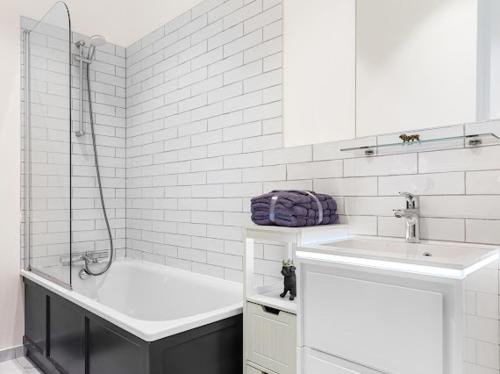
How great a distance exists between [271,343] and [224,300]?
0.73 m

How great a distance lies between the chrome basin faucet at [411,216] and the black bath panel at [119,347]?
0.99m

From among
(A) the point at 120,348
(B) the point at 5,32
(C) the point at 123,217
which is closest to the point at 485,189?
(A) the point at 120,348

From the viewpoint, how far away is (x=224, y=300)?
2.45 meters

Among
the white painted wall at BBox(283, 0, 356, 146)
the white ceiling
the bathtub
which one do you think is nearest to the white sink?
the white painted wall at BBox(283, 0, 356, 146)

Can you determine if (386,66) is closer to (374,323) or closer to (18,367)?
(374,323)

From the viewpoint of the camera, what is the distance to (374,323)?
1270 mm

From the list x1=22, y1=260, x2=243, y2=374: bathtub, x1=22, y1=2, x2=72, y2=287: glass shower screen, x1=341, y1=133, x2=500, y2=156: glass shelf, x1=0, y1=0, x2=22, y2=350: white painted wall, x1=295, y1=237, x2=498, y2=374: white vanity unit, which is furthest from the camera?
x1=0, y1=0, x2=22, y2=350: white painted wall

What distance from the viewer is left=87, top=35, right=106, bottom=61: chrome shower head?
3088mm

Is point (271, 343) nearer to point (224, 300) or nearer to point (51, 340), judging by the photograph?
point (224, 300)

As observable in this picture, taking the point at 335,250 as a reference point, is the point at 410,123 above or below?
above

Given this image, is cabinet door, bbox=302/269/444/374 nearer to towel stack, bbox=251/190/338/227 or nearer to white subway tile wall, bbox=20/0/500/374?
white subway tile wall, bbox=20/0/500/374

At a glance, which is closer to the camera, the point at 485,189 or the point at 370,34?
the point at 485,189

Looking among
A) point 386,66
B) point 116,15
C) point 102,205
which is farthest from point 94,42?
point 386,66

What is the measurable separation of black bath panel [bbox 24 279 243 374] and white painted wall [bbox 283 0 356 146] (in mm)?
1138
